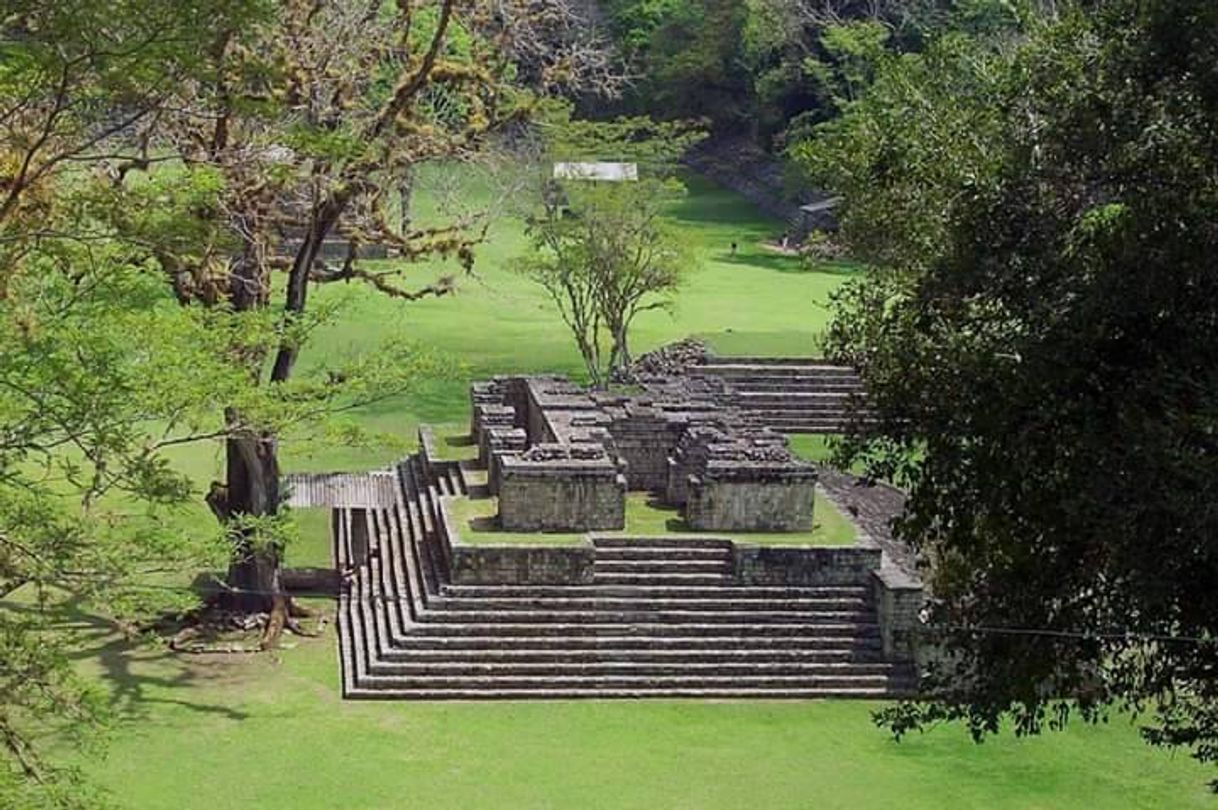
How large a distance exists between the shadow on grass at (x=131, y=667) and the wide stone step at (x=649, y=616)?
2173mm

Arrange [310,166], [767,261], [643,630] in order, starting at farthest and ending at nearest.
Result: 1. [767,261]
2. [310,166]
3. [643,630]

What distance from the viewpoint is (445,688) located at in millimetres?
15219

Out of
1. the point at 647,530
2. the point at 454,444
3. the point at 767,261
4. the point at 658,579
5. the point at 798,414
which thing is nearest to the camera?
the point at 658,579

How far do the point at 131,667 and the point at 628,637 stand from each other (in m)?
4.66

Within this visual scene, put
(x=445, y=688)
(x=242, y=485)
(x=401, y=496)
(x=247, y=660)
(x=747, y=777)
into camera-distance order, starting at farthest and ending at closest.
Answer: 1. (x=401, y=496)
2. (x=242, y=485)
3. (x=247, y=660)
4. (x=445, y=688)
5. (x=747, y=777)

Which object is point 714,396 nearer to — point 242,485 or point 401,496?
point 401,496

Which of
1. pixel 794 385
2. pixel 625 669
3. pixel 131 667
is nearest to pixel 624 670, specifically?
pixel 625 669

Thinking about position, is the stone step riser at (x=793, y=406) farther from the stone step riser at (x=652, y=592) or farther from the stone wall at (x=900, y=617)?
the stone wall at (x=900, y=617)

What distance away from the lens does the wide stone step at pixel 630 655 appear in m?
15.5

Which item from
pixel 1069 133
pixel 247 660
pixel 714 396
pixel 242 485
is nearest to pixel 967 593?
pixel 1069 133

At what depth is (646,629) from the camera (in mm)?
15922

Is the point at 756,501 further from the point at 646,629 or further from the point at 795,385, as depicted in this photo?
the point at 795,385

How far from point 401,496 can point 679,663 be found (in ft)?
18.2

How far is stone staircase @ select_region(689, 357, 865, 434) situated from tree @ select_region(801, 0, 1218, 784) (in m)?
16.3
